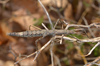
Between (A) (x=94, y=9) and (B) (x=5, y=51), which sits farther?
(A) (x=94, y=9)

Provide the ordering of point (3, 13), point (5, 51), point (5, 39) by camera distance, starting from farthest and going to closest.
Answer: point (3, 13)
point (5, 39)
point (5, 51)

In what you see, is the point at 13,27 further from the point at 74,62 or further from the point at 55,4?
the point at 74,62

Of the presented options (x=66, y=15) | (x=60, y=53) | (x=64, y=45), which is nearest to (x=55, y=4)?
(x=66, y=15)

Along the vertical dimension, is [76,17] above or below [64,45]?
above

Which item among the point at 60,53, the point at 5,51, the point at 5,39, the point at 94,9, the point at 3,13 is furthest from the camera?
the point at 94,9

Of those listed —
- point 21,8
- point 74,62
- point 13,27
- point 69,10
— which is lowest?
point 74,62

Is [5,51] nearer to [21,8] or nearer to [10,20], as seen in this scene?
[10,20]

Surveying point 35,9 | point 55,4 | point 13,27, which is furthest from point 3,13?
point 55,4
